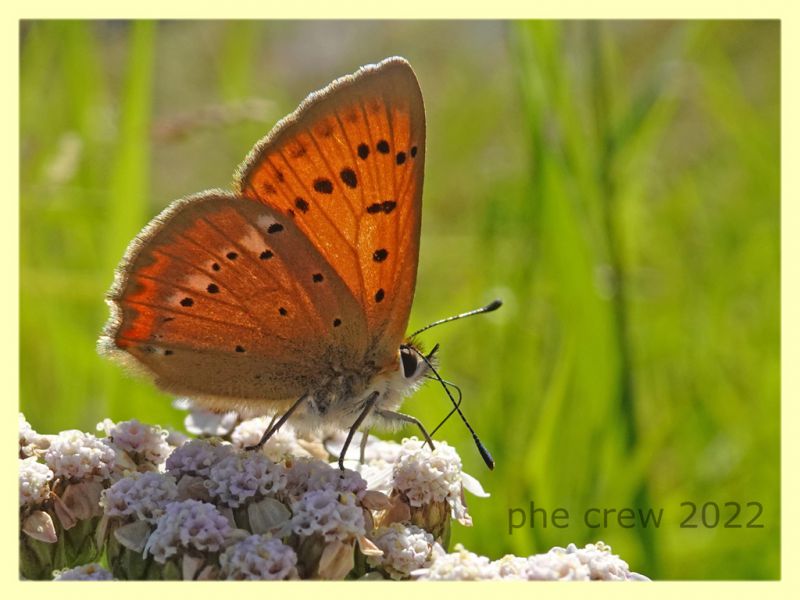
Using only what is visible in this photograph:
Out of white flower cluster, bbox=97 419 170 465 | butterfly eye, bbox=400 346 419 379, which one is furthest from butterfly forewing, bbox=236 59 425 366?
white flower cluster, bbox=97 419 170 465

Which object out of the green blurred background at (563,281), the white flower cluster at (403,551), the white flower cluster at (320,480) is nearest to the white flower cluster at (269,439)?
the white flower cluster at (320,480)

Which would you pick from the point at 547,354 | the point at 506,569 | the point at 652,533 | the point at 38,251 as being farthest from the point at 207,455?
the point at 38,251

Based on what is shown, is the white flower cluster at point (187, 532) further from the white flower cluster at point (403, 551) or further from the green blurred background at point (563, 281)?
the green blurred background at point (563, 281)

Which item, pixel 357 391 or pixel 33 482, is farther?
pixel 357 391

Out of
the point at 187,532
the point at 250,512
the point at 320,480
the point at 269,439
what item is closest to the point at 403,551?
the point at 320,480

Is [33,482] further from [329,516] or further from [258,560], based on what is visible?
[329,516]

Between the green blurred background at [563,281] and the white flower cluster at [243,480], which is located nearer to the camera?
the white flower cluster at [243,480]

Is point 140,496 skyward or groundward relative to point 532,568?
skyward
